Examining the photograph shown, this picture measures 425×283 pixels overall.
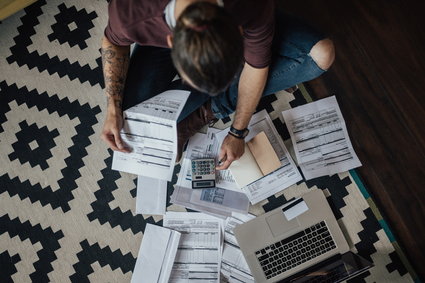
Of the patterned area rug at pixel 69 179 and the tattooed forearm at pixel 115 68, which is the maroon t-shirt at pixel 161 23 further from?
the patterned area rug at pixel 69 179

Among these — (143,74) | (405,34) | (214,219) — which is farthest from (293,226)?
(405,34)

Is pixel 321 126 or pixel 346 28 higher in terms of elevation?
pixel 346 28

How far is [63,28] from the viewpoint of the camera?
146 centimetres

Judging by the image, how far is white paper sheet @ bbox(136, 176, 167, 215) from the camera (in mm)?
1370

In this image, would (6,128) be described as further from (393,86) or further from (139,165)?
(393,86)

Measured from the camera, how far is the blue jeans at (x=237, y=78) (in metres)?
1.15

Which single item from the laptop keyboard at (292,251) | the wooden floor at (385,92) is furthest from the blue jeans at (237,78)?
the laptop keyboard at (292,251)

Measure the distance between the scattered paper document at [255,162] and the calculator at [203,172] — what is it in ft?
0.22

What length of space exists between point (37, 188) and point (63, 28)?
1.94ft

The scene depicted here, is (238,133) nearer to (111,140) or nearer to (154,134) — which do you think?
(154,134)

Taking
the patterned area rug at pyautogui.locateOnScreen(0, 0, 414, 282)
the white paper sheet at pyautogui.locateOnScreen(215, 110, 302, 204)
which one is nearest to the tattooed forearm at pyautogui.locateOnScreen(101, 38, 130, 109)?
the patterned area rug at pyautogui.locateOnScreen(0, 0, 414, 282)

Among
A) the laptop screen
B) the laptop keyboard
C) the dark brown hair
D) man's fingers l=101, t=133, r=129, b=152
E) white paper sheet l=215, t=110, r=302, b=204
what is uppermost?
man's fingers l=101, t=133, r=129, b=152

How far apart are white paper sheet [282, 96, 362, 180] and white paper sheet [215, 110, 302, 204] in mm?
39

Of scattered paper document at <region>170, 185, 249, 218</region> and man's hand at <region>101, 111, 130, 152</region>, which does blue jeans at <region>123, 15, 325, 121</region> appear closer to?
man's hand at <region>101, 111, 130, 152</region>
